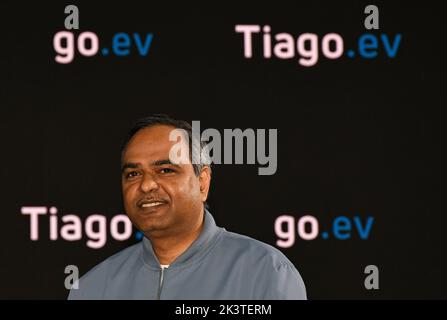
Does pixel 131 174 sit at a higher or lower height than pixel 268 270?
higher

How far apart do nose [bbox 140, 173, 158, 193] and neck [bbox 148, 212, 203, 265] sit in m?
0.18

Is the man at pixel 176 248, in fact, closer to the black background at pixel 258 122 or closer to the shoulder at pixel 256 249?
the shoulder at pixel 256 249

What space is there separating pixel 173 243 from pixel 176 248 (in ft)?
0.07

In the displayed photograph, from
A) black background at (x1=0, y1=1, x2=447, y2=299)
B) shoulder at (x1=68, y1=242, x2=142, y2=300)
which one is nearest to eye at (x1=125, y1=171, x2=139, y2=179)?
shoulder at (x1=68, y1=242, x2=142, y2=300)

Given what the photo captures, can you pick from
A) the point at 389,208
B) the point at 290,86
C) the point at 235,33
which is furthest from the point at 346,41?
the point at 389,208

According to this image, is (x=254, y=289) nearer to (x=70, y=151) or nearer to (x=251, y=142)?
(x=251, y=142)

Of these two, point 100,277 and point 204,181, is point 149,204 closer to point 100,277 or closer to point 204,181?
point 204,181

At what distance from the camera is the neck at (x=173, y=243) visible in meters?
1.85

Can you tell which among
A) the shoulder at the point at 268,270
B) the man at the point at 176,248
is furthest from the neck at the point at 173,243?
the shoulder at the point at 268,270

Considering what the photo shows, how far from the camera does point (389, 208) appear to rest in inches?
121

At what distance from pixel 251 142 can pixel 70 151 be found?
0.89 metres

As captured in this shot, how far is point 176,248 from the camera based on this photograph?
6.17 ft

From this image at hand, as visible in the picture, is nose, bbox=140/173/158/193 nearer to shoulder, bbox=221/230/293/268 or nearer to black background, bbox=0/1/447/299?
shoulder, bbox=221/230/293/268

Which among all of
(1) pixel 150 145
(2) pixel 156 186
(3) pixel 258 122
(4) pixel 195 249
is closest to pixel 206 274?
(4) pixel 195 249
